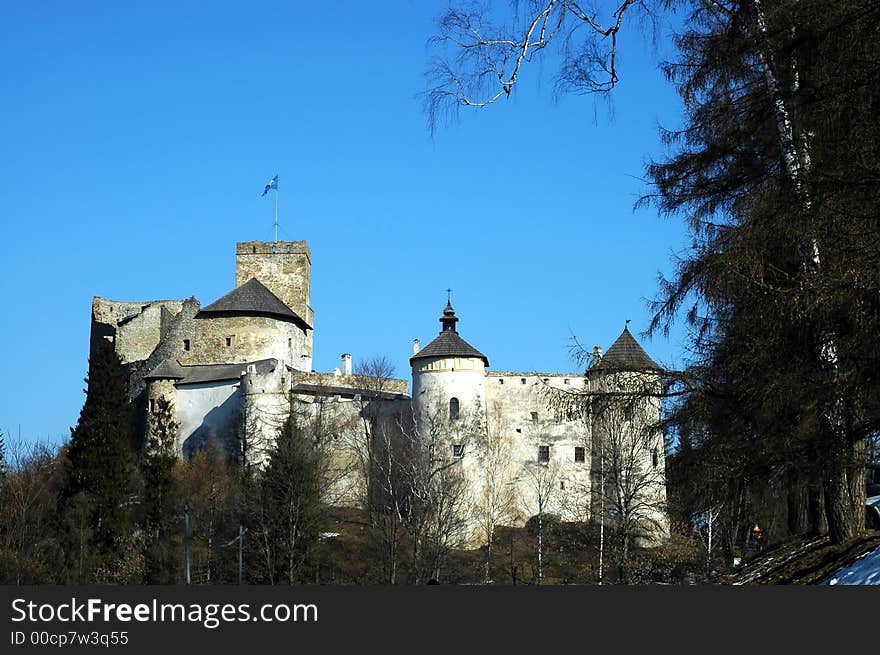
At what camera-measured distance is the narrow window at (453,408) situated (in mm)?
41031

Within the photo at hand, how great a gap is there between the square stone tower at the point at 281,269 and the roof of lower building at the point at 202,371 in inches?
335

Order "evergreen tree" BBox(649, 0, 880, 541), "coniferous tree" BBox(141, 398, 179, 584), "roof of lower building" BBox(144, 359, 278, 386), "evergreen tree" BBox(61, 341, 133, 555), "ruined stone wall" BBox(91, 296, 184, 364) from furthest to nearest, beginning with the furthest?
"ruined stone wall" BBox(91, 296, 184, 364)
"roof of lower building" BBox(144, 359, 278, 386)
"evergreen tree" BBox(61, 341, 133, 555)
"coniferous tree" BBox(141, 398, 179, 584)
"evergreen tree" BBox(649, 0, 880, 541)

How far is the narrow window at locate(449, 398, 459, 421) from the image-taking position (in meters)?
41.0

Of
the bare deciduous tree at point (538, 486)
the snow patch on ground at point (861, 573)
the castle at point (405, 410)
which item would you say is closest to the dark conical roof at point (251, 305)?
the castle at point (405, 410)

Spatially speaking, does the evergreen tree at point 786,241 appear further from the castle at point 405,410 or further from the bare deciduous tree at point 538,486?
the bare deciduous tree at point 538,486

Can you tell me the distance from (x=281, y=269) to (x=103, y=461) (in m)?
21.3

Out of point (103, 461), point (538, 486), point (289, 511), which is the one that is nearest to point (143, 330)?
point (103, 461)

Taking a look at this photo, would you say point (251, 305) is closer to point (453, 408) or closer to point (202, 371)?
point (202, 371)

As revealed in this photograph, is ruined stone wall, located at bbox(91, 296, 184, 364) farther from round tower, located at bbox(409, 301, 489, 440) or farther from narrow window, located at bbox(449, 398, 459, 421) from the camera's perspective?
narrow window, located at bbox(449, 398, 459, 421)

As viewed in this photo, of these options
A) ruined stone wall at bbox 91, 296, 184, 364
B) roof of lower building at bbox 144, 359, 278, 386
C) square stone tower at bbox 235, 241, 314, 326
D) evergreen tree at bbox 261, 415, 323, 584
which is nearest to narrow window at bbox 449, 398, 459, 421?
roof of lower building at bbox 144, 359, 278, 386

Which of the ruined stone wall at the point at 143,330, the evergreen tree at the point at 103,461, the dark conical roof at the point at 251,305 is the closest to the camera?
the evergreen tree at the point at 103,461

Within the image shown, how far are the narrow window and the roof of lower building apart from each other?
22.0 feet

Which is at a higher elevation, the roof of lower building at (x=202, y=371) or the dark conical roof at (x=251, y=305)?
the dark conical roof at (x=251, y=305)

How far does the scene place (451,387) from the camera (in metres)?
41.4
